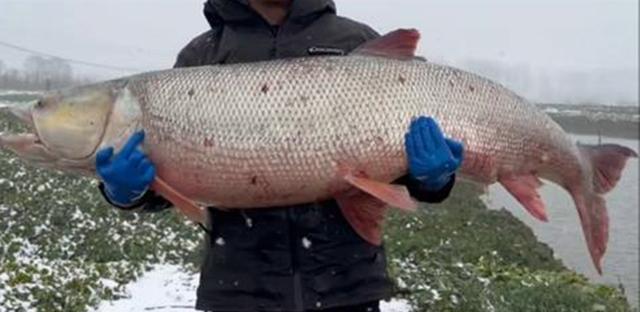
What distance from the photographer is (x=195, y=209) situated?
3.02 meters

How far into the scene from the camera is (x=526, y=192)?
3.49 meters

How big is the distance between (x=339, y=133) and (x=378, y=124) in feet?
0.50

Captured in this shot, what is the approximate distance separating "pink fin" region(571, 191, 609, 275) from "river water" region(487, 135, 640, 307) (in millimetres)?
6473

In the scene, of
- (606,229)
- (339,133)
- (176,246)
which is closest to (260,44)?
(339,133)

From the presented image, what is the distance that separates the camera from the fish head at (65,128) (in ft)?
10.3

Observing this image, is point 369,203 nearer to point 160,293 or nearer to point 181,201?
point 181,201

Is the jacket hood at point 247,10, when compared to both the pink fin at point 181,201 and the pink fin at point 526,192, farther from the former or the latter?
the pink fin at point 526,192

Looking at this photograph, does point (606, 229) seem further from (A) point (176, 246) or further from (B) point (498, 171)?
(A) point (176, 246)

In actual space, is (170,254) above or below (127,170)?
below

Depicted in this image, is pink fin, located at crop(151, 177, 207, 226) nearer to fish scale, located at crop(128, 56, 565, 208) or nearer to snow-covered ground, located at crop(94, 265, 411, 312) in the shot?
fish scale, located at crop(128, 56, 565, 208)

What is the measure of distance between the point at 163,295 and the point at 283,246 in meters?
5.24

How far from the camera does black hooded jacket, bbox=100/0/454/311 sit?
3.12 m

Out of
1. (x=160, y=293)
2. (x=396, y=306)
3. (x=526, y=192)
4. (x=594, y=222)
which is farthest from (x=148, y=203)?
(x=160, y=293)

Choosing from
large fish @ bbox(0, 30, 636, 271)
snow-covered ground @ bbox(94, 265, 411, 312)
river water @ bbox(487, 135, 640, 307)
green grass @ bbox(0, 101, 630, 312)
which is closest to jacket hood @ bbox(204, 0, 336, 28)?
large fish @ bbox(0, 30, 636, 271)
